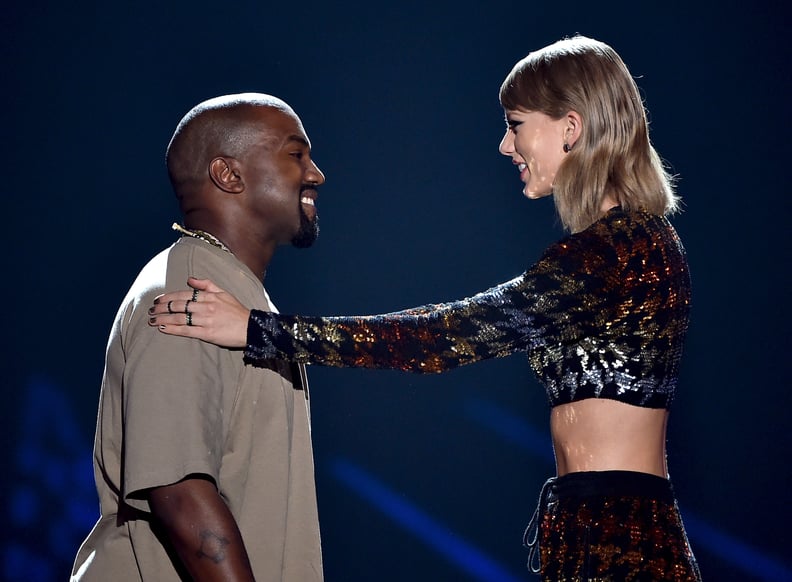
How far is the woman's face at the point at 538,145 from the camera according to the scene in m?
1.58

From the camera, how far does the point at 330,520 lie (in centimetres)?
300

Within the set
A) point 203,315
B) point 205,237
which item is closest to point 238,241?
point 205,237

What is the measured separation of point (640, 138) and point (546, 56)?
214mm

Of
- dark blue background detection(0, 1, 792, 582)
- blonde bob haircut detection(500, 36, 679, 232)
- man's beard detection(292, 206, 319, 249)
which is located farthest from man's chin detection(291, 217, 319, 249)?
dark blue background detection(0, 1, 792, 582)

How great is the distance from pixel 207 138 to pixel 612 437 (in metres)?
0.84

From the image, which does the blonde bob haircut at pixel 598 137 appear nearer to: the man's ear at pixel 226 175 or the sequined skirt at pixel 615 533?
the sequined skirt at pixel 615 533

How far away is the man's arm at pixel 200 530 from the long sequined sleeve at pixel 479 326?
235mm

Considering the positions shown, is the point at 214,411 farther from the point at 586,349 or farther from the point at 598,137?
the point at 598,137

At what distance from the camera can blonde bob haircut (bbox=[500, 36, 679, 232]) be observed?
1528 mm

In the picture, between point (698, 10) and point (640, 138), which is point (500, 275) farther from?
point (640, 138)

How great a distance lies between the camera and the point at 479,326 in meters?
1.40

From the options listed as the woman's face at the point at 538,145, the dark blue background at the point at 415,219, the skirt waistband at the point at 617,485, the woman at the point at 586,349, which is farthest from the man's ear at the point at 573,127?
the dark blue background at the point at 415,219

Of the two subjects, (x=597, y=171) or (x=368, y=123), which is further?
(x=368, y=123)

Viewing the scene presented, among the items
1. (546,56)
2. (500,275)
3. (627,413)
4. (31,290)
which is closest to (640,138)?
(546,56)
